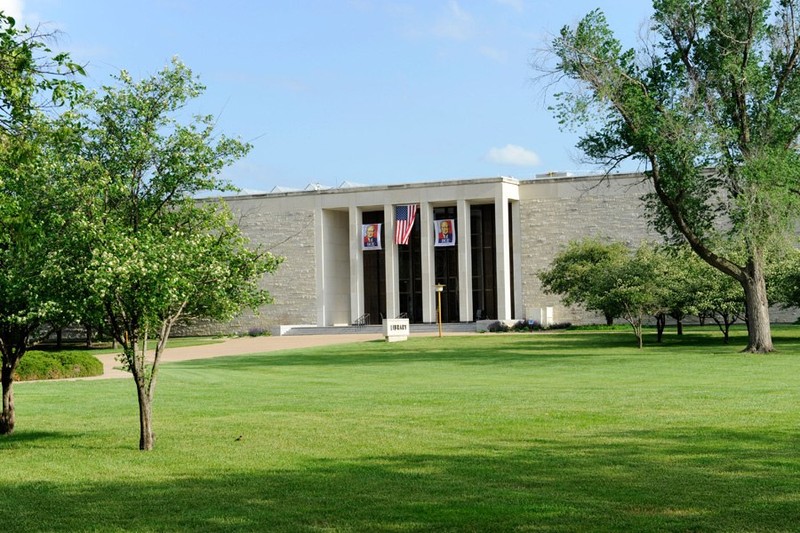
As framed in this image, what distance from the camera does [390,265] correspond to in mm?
74062

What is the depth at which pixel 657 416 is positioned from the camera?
1692 cm

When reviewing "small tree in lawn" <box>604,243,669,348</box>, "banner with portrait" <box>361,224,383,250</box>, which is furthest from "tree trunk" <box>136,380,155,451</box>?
"banner with portrait" <box>361,224,383,250</box>

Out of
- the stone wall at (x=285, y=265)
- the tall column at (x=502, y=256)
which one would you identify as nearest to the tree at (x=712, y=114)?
the tall column at (x=502, y=256)

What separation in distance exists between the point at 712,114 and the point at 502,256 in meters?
34.9

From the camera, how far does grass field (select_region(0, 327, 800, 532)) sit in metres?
9.41

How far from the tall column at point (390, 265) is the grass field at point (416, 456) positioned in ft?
154

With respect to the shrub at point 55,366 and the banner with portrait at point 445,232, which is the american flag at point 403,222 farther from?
the shrub at point 55,366

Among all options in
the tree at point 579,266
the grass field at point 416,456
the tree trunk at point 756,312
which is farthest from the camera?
the tree at point 579,266

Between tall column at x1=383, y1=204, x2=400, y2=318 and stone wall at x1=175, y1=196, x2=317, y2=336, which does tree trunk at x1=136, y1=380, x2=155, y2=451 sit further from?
stone wall at x1=175, y1=196, x2=317, y2=336

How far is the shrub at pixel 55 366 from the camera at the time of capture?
96.0 ft

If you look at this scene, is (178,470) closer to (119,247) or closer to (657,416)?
(119,247)

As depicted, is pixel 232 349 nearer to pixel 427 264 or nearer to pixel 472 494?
pixel 427 264

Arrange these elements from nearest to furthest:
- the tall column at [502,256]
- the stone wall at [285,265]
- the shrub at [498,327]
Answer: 1. the shrub at [498,327]
2. the tall column at [502,256]
3. the stone wall at [285,265]

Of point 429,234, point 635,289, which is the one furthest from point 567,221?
point 635,289
